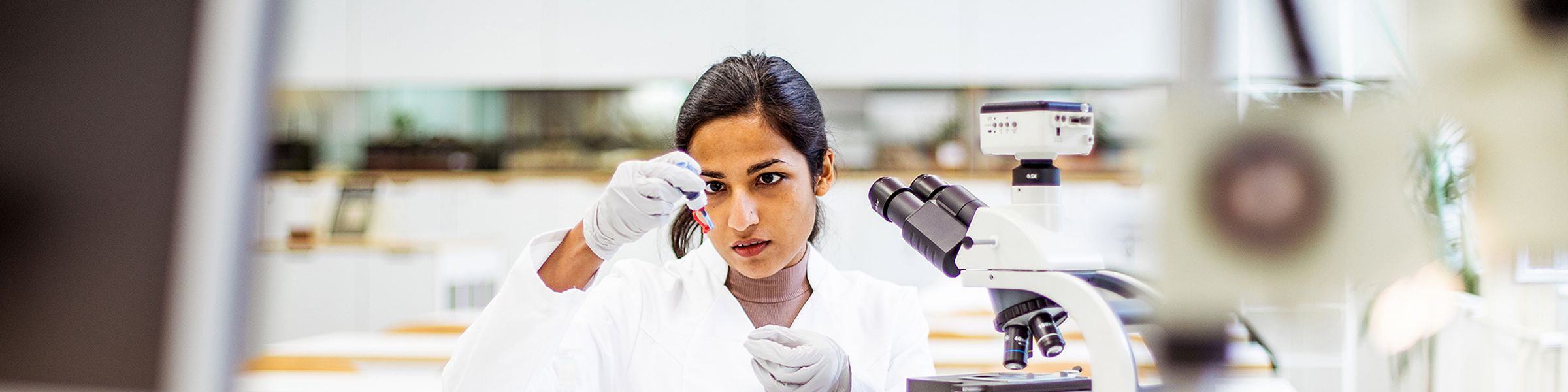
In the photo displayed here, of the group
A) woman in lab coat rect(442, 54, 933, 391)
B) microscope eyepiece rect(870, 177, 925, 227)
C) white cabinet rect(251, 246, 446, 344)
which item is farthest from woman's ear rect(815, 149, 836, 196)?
white cabinet rect(251, 246, 446, 344)

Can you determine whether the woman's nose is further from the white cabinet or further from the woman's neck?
the white cabinet

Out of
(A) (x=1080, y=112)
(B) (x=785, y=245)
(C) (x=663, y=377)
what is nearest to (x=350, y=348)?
(C) (x=663, y=377)

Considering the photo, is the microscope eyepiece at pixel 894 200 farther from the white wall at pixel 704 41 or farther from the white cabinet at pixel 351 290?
the white cabinet at pixel 351 290

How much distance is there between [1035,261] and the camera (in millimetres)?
954

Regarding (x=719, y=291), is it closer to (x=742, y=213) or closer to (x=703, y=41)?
(x=742, y=213)

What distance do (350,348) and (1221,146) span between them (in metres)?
2.18

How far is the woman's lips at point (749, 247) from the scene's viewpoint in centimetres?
159

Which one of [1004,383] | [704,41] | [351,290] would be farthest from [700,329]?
[351,290]

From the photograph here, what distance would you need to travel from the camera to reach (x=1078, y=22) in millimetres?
3723

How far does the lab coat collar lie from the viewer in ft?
5.51

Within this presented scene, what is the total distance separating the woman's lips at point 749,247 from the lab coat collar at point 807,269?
78 mm

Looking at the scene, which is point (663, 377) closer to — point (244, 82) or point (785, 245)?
point (785, 245)

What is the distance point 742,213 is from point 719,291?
21 cm

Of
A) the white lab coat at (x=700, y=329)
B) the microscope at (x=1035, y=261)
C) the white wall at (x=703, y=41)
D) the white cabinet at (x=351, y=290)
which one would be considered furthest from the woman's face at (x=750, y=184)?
the white cabinet at (x=351, y=290)
